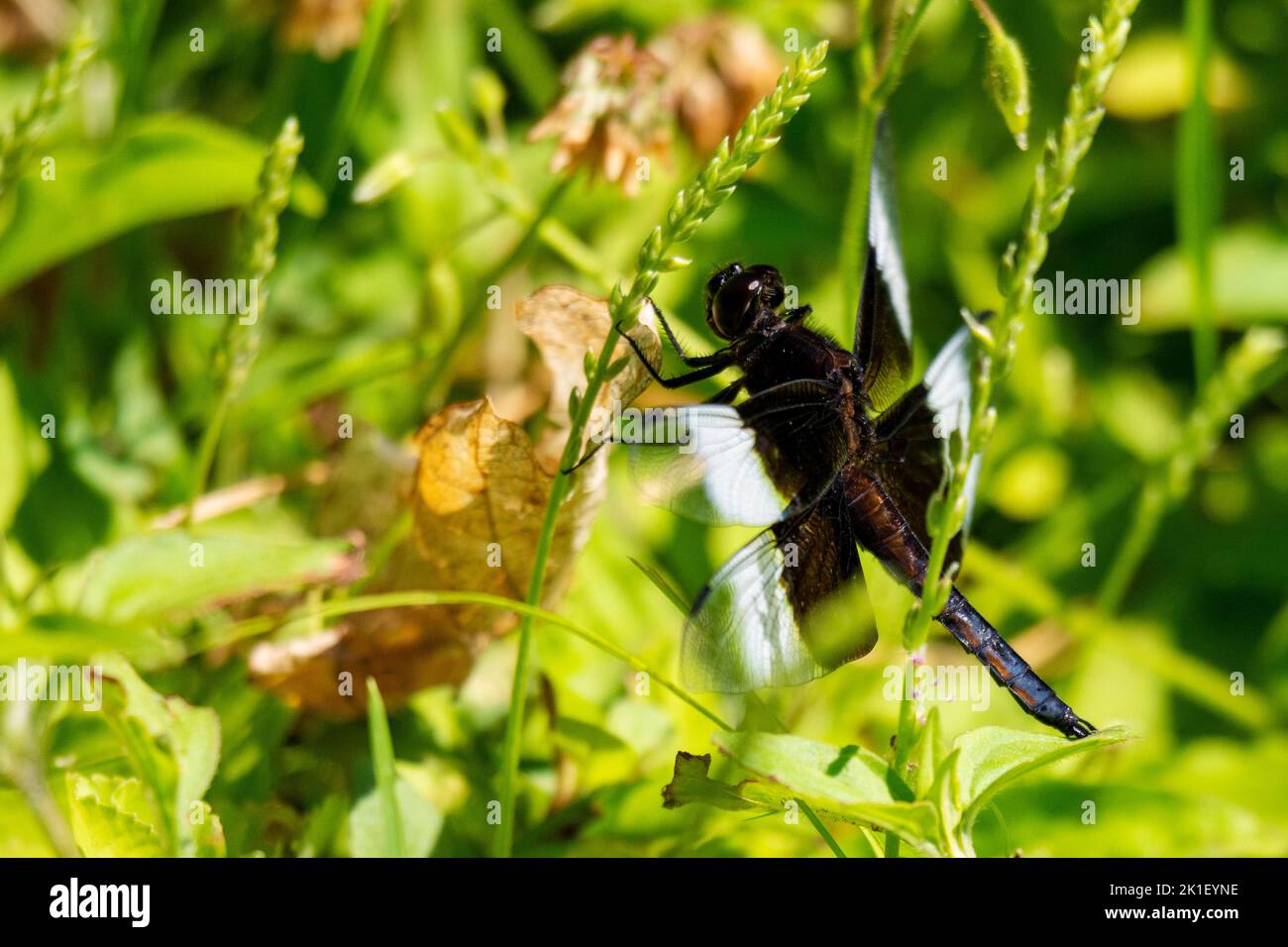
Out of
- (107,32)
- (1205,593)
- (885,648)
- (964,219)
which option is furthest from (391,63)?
(1205,593)

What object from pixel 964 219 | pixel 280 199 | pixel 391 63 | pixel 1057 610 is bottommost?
pixel 1057 610

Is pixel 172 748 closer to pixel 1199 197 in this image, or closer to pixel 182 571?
pixel 182 571

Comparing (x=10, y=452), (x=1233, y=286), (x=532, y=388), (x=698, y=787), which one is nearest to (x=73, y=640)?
(x=698, y=787)

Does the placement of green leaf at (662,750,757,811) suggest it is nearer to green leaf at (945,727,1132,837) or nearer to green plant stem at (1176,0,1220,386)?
green leaf at (945,727,1132,837)

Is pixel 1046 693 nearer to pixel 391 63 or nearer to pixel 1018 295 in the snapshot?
pixel 1018 295

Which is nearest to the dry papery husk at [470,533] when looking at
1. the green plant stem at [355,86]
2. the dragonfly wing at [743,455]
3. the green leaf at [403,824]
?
the dragonfly wing at [743,455]

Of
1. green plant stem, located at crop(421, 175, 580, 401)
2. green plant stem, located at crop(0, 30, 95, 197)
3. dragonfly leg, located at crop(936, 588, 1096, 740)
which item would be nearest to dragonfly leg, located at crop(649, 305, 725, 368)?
green plant stem, located at crop(421, 175, 580, 401)
